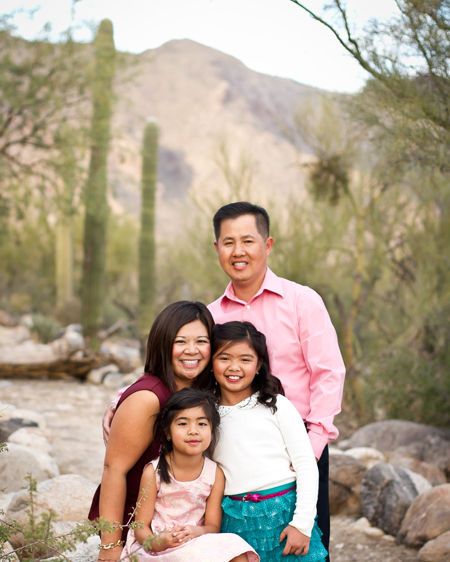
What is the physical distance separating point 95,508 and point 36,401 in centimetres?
854

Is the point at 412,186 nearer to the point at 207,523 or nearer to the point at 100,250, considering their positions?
the point at 100,250

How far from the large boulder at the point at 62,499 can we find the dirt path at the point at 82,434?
162cm

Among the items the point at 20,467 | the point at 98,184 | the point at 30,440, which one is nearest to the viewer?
the point at 20,467

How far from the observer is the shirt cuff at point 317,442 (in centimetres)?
368

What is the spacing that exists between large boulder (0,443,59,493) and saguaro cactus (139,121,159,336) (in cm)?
1083

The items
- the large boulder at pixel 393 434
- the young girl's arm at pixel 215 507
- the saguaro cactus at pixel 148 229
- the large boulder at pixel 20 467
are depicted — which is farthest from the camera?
the saguaro cactus at pixel 148 229

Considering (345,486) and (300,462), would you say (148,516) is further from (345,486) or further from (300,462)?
(345,486)

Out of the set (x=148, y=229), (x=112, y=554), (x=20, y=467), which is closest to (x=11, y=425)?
(x=20, y=467)

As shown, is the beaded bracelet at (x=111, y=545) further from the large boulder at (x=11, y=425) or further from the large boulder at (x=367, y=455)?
the large boulder at (x=11, y=425)

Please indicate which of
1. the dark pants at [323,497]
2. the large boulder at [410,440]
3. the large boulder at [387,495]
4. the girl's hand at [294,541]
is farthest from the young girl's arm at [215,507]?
the large boulder at [410,440]

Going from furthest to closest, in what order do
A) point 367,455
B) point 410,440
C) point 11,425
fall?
point 11,425
point 410,440
point 367,455

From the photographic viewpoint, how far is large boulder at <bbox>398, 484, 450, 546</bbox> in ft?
18.6

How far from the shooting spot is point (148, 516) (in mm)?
3479

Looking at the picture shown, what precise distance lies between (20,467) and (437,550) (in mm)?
3379
